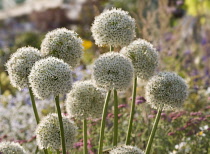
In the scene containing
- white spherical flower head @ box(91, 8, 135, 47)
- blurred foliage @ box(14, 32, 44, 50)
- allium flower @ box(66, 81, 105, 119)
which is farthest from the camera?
blurred foliage @ box(14, 32, 44, 50)

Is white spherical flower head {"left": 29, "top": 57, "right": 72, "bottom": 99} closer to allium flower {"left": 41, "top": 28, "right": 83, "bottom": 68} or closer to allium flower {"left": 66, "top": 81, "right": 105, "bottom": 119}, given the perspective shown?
allium flower {"left": 41, "top": 28, "right": 83, "bottom": 68}

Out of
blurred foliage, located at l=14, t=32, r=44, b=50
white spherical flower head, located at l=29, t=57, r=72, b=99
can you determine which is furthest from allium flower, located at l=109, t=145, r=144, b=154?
blurred foliage, located at l=14, t=32, r=44, b=50

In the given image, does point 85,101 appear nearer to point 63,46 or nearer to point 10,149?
point 63,46

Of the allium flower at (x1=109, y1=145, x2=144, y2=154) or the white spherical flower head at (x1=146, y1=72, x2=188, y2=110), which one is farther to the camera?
the white spherical flower head at (x1=146, y1=72, x2=188, y2=110)

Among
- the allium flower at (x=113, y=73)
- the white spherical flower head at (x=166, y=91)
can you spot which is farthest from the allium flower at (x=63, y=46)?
the white spherical flower head at (x=166, y=91)

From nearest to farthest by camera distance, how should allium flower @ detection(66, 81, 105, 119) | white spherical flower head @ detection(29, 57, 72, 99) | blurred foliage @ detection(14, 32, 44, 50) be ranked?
white spherical flower head @ detection(29, 57, 72, 99) < allium flower @ detection(66, 81, 105, 119) < blurred foliage @ detection(14, 32, 44, 50)

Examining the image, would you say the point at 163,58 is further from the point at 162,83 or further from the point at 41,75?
the point at 41,75

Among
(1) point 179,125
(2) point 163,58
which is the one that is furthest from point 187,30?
(1) point 179,125
